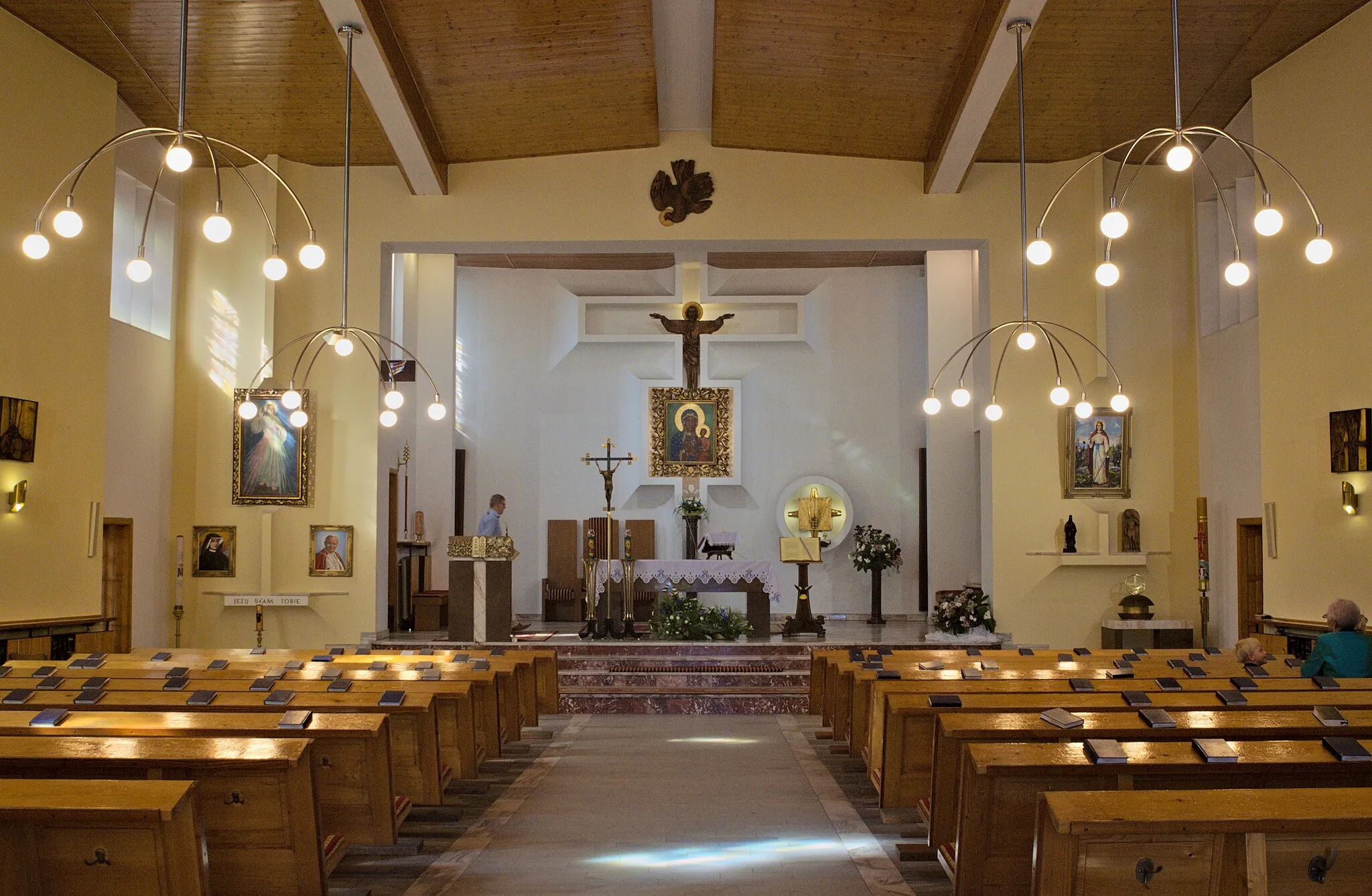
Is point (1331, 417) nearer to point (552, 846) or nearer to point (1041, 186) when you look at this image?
point (1041, 186)

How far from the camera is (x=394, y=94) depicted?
10484 millimetres

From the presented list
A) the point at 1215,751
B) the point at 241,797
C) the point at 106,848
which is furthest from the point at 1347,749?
the point at 106,848

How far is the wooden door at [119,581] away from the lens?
11047 millimetres

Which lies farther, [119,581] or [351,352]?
[119,581]

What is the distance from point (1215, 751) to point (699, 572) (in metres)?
9.30

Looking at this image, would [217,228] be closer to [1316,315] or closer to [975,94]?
[975,94]

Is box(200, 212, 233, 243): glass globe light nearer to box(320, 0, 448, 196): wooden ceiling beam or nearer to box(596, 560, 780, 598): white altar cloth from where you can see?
box(320, 0, 448, 196): wooden ceiling beam

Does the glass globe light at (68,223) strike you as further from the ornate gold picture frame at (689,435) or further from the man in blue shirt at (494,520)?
the ornate gold picture frame at (689,435)

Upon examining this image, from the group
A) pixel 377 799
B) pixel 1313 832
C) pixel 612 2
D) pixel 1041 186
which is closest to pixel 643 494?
pixel 1041 186

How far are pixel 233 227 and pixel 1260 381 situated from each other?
9.87 m

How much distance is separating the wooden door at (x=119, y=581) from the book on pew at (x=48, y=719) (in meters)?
7.09

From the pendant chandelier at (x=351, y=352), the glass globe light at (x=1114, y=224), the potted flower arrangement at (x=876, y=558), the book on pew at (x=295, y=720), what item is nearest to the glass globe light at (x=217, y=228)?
the book on pew at (x=295, y=720)

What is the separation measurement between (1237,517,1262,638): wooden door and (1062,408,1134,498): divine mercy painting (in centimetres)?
122

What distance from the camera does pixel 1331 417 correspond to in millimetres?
9141
